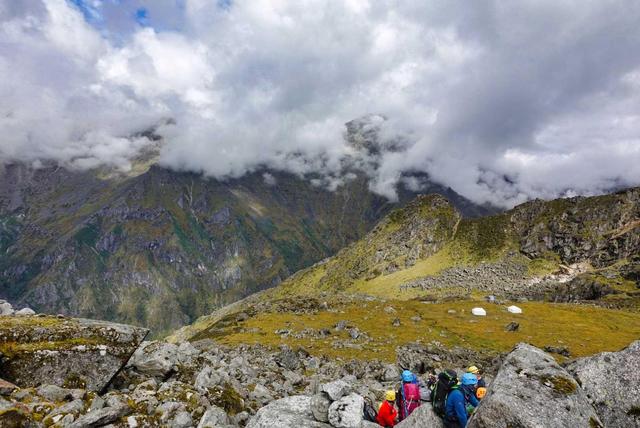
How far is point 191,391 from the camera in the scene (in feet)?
69.8

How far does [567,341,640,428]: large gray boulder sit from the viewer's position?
47.7 ft

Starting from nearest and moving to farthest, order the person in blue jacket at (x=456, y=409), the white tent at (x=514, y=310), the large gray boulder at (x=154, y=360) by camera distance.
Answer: the person in blue jacket at (x=456, y=409) < the large gray boulder at (x=154, y=360) < the white tent at (x=514, y=310)

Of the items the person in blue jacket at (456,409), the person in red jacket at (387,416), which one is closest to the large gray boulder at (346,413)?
the person in red jacket at (387,416)

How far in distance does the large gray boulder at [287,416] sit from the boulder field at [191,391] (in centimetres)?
4

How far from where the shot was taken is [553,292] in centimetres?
17425

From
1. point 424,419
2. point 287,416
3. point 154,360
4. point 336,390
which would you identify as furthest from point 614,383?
point 154,360

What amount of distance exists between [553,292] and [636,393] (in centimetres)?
18668

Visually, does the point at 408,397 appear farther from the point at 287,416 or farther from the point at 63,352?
the point at 63,352

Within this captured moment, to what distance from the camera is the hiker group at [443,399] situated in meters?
14.7

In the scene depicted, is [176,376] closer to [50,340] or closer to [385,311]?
[50,340]

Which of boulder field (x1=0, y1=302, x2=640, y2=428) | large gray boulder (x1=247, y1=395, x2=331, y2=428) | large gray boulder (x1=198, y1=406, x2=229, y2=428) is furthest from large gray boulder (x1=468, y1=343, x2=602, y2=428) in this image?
large gray boulder (x1=198, y1=406, x2=229, y2=428)

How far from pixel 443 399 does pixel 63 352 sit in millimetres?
20464

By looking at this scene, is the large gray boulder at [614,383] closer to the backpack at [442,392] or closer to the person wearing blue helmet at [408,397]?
the backpack at [442,392]

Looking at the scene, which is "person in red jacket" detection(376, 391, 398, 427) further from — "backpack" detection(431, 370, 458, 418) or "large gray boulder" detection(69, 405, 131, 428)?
"large gray boulder" detection(69, 405, 131, 428)
